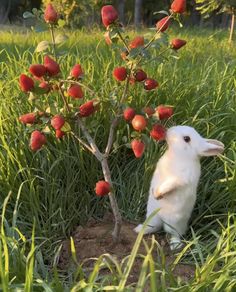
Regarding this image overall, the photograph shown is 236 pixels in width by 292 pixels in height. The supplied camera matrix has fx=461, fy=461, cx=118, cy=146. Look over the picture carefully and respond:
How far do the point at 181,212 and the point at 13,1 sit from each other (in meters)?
22.4

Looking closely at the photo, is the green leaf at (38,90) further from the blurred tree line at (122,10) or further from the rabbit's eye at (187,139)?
the blurred tree line at (122,10)

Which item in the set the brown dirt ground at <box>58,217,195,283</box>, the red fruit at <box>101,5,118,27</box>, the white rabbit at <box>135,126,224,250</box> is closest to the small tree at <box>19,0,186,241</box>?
the red fruit at <box>101,5,118,27</box>

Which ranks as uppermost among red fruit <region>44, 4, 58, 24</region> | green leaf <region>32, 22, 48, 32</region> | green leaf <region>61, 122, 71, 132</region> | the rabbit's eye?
red fruit <region>44, 4, 58, 24</region>

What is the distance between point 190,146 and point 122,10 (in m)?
14.3

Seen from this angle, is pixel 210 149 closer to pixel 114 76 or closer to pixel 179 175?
pixel 179 175

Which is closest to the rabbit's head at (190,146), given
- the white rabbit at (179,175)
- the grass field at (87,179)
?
the white rabbit at (179,175)

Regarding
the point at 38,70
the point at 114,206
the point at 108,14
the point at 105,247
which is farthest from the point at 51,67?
the point at 105,247

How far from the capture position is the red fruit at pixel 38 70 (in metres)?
1.54

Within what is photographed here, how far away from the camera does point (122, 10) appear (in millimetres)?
15305

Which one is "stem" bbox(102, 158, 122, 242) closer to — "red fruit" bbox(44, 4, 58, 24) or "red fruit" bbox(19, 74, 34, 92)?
"red fruit" bbox(19, 74, 34, 92)

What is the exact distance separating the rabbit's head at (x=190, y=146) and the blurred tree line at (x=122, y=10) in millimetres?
2635

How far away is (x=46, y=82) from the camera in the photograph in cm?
165

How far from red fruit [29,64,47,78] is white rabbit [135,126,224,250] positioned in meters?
0.53

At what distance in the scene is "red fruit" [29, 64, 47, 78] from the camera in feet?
5.04
